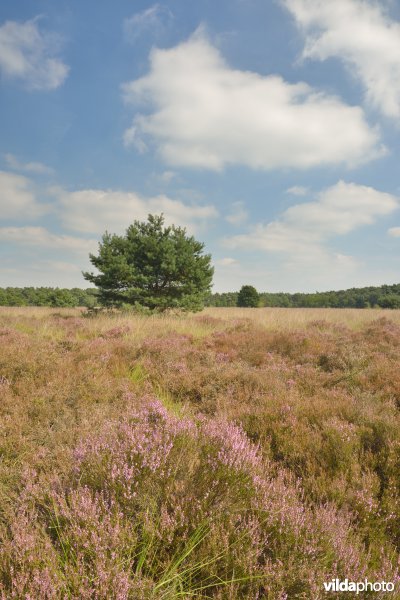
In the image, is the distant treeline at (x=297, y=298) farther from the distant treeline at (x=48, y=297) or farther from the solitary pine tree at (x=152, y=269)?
the solitary pine tree at (x=152, y=269)

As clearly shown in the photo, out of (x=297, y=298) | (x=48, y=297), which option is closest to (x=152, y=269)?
(x=48, y=297)

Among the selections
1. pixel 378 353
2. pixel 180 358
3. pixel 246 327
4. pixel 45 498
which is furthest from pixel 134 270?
pixel 45 498

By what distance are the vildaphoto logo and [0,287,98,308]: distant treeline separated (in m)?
19.6

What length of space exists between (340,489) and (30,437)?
349 cm

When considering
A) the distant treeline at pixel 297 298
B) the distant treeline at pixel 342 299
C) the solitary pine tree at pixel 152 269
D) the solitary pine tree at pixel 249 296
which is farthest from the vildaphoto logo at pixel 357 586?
the distant treeline at pixel 342 299

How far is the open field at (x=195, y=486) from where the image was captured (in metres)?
1.75

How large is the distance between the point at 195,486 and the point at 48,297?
245 ft

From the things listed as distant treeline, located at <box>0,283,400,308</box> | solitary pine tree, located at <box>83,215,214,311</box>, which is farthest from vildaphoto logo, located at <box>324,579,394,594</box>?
distant treeline, located at <box>0,283,400,308</box>

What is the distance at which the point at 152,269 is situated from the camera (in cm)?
1989

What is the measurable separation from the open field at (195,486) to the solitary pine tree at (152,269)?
45.0 ft

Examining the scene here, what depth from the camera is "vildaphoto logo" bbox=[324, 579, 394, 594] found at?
5.70 ft

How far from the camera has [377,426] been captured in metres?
3.81

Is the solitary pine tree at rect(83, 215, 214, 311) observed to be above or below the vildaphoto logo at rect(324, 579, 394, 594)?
above

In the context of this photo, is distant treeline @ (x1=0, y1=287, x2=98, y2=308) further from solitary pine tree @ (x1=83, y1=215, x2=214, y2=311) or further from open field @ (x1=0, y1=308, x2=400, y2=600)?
open field @ (x1=0, y1=308, x2=400, y2=600)
